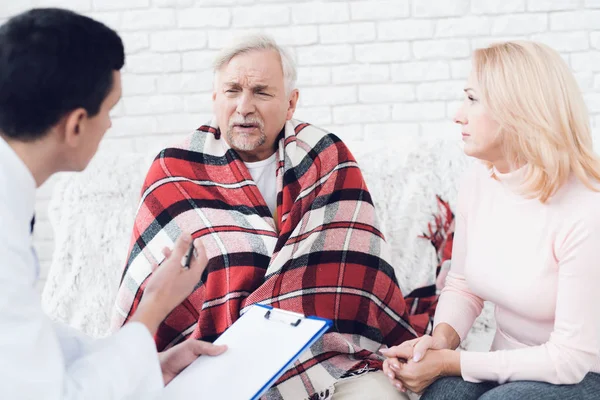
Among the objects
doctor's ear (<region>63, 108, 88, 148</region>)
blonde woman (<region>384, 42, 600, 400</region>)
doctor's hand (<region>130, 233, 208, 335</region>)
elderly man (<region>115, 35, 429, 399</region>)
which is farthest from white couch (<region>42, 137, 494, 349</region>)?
doctor's ear (<region>63, 108, 88, 148</region>)

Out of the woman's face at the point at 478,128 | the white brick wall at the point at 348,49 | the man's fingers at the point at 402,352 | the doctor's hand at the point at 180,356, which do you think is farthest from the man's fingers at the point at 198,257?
the white brick wall at the point at 348,49

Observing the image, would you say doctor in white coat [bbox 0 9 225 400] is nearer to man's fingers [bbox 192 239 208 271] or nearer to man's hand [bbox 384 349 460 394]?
man's fingers [bbox 192 239 208 271]

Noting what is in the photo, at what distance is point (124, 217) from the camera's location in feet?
7.13

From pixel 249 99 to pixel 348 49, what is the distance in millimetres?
960

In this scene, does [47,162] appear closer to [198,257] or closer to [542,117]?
[198,257]

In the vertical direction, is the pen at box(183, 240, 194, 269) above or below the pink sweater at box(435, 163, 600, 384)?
above

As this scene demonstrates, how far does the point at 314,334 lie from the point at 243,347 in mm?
169

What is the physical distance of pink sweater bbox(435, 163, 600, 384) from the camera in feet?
4.44

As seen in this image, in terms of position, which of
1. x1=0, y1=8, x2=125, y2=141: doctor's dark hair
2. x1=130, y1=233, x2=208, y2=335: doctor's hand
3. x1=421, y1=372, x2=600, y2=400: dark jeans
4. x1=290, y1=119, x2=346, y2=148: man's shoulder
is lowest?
x1=421, y1=372, x2=600, y2=400: dark jeans

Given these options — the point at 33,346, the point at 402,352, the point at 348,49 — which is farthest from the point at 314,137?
the point at 33,346

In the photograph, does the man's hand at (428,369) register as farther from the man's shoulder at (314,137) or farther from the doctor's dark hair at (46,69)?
the doctor's dark hair at (46,69)

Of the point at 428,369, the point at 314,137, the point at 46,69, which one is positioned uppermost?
the point at 46,69

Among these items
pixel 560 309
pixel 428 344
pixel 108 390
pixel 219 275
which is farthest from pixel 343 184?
pixel 108 390

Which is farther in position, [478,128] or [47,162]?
[478,128]
